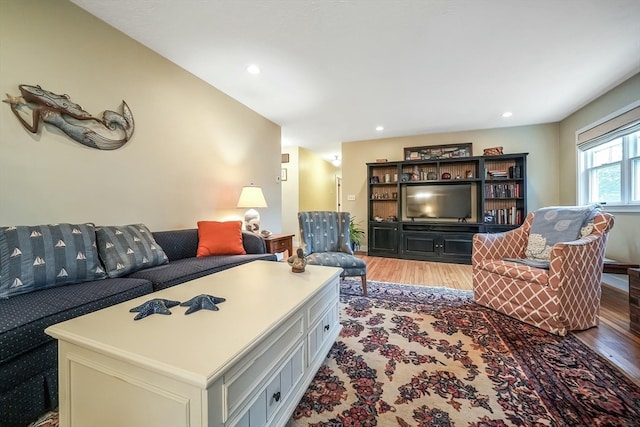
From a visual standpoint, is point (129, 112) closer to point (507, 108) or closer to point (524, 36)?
point (524, 36)

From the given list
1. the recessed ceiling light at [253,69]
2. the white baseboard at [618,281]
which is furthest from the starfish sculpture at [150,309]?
the white baseboard at [618,281]

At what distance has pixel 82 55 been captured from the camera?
1864 mm

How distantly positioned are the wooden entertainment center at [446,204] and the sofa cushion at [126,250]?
3.76m

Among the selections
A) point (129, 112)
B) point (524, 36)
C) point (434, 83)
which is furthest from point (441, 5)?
point (129, 112)

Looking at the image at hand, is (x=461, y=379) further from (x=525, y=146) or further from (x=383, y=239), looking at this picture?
(x=525, y=146)

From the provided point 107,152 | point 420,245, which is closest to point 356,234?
point 420,245

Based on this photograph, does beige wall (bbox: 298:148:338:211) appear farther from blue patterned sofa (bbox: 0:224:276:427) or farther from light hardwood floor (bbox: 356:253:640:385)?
blue patterned sofa (bbox: 0:224:276:427)

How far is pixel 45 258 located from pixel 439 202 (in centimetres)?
491

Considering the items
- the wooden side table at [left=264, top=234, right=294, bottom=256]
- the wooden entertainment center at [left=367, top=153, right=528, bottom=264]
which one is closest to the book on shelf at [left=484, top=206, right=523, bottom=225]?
the wooden entertainment center at [left=367, top=153, right=528, bottom=264]

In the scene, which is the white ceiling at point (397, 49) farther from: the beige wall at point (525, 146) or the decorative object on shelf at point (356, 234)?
the decorative object on shelf at point (356, 234)

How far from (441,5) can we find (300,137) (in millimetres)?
3519

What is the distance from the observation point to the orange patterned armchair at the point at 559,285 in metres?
1.82

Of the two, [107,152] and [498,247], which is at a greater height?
[107,152]

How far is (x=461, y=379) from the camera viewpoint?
137 centimetres
